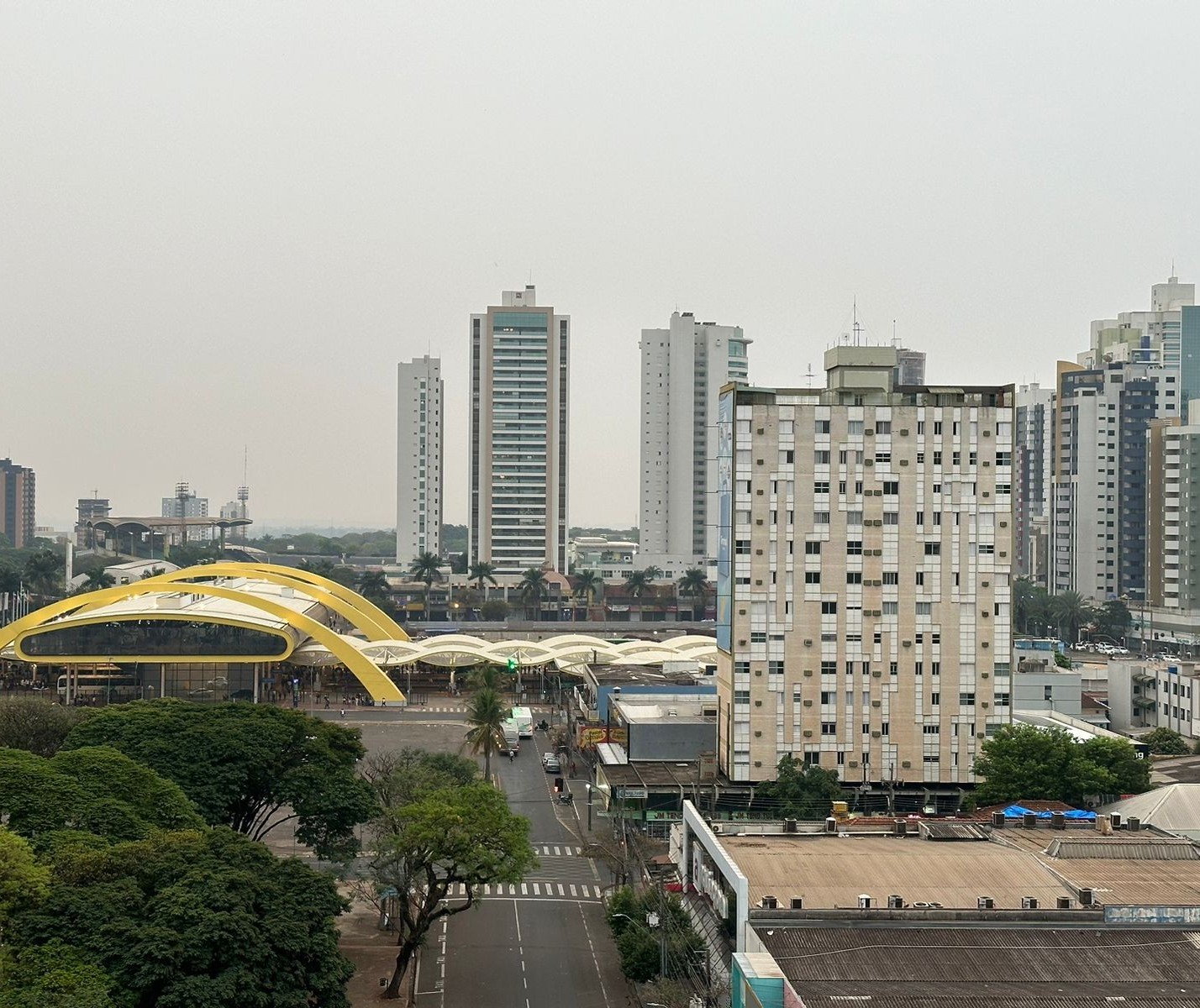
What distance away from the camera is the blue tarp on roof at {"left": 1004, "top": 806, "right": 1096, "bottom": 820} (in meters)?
40.1

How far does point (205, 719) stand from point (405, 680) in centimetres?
4325

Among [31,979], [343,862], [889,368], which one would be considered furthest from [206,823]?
[889,368]

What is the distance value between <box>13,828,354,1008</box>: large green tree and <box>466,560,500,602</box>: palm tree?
109229mm

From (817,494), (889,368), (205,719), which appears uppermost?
(889,368)

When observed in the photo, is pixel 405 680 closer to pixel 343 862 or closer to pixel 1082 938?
pixel 343 862

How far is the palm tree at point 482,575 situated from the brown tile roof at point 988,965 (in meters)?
112

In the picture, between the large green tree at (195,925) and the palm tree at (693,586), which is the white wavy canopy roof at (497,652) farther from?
the large green tree at (195,925)

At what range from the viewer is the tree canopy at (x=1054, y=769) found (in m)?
46.2

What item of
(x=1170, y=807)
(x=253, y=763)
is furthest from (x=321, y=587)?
(x=1170, y=807)

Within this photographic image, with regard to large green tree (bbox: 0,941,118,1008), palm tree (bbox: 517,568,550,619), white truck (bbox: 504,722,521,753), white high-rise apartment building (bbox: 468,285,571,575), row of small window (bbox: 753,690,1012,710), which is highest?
white high-rise apartment building (bbox: 468,285,571,575)

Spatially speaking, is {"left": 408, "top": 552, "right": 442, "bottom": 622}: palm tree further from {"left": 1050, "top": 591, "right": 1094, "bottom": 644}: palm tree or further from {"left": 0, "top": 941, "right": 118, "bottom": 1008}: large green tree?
{"left": 0, "top": 941, "right": 118, "bottom": 1008}: large green tree

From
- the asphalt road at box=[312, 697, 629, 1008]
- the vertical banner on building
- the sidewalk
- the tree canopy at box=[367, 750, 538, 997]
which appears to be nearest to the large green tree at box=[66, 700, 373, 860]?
the sidewalk

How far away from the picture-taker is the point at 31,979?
26500 mm

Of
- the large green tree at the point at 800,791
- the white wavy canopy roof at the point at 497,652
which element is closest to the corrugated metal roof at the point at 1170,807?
the large green tree at the point at 800,791
